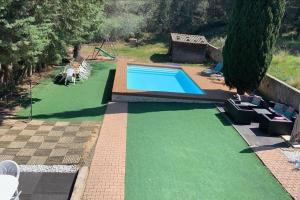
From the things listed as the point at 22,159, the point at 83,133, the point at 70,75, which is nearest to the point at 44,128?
the point at 83,133

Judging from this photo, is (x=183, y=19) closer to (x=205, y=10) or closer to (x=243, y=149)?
(x=205, y=10)

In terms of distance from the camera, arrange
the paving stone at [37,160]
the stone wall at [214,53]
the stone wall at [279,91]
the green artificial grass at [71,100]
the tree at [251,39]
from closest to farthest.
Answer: the paving stone at [37,160] → the green artificial grass at [71,100] → the stone wall at [279,91] → the tree at [251,39] → the stone wall at [214,53]

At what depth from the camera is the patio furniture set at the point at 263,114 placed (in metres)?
12.4

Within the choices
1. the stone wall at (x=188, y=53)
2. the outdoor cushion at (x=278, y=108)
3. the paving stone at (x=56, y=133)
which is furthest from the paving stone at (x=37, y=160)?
the stone wall at (x=188, y=53)

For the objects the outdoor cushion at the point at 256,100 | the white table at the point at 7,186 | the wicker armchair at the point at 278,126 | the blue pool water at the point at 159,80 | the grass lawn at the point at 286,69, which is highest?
the grass lawn at the point at 286,69

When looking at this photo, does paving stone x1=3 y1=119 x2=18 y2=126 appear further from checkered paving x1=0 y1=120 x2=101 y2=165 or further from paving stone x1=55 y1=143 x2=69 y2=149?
paving stone x1=55 y1=143 x2=69 y2=149

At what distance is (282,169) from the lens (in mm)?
9953

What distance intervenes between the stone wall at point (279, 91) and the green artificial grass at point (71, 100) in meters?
7.69

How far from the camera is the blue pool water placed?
20.8 m

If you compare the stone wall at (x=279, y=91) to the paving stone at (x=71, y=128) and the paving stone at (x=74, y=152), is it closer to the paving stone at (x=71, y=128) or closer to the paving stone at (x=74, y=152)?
the paving stone at (x=71, y=128)

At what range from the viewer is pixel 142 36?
38.2 metres

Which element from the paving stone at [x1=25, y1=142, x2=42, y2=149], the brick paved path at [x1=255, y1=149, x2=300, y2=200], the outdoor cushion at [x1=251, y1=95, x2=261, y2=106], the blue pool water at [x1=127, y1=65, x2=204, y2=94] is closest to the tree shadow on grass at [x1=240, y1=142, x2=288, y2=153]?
the brick paved path at [x1=255, y1=149, x2=300, y2=200]

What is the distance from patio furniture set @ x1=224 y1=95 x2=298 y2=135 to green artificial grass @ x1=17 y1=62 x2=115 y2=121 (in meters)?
5.23

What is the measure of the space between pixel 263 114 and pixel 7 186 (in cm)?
966
